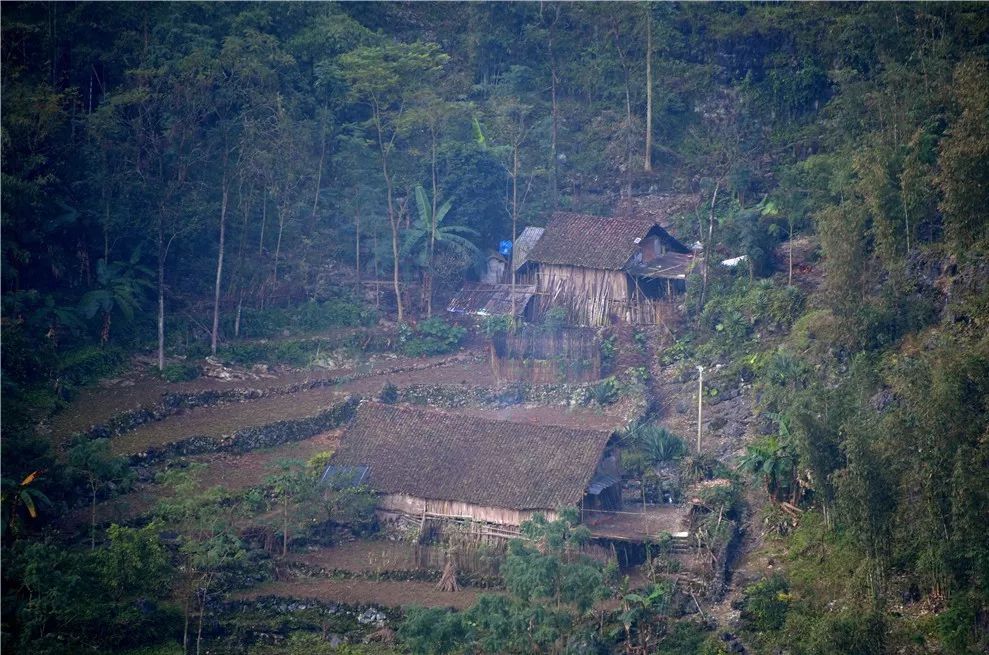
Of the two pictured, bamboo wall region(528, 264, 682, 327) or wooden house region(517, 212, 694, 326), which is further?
wooden house region(517, 212, 694, 326)

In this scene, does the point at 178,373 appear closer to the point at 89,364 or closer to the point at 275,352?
the point at 89,364

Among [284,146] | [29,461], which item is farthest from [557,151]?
[29,461]

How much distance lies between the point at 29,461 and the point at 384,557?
7.75m

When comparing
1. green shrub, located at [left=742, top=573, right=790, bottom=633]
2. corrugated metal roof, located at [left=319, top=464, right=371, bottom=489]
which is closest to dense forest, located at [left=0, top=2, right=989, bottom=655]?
green shrub, located at [left=742, top=573, right=790, bottom=633]

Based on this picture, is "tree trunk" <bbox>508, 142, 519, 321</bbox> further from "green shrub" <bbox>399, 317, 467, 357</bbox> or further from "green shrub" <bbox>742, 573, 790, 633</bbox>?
"green shrub" <bbox>742, 573, 790, 633</bbox>

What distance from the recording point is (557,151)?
47.3 meters

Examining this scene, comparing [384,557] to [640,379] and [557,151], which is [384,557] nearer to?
[640,379]

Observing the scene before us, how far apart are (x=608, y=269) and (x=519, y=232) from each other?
5.67 m

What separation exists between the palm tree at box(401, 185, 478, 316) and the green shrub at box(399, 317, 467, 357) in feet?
5.83

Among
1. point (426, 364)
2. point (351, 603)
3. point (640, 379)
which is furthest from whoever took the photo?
point (426, 364)

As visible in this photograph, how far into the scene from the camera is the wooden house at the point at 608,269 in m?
39.8

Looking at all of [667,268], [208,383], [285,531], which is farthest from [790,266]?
[285,531]

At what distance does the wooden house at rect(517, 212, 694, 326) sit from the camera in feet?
131

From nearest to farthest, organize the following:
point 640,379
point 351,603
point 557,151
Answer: point 351,603 → point 640,379 → point 557,151
